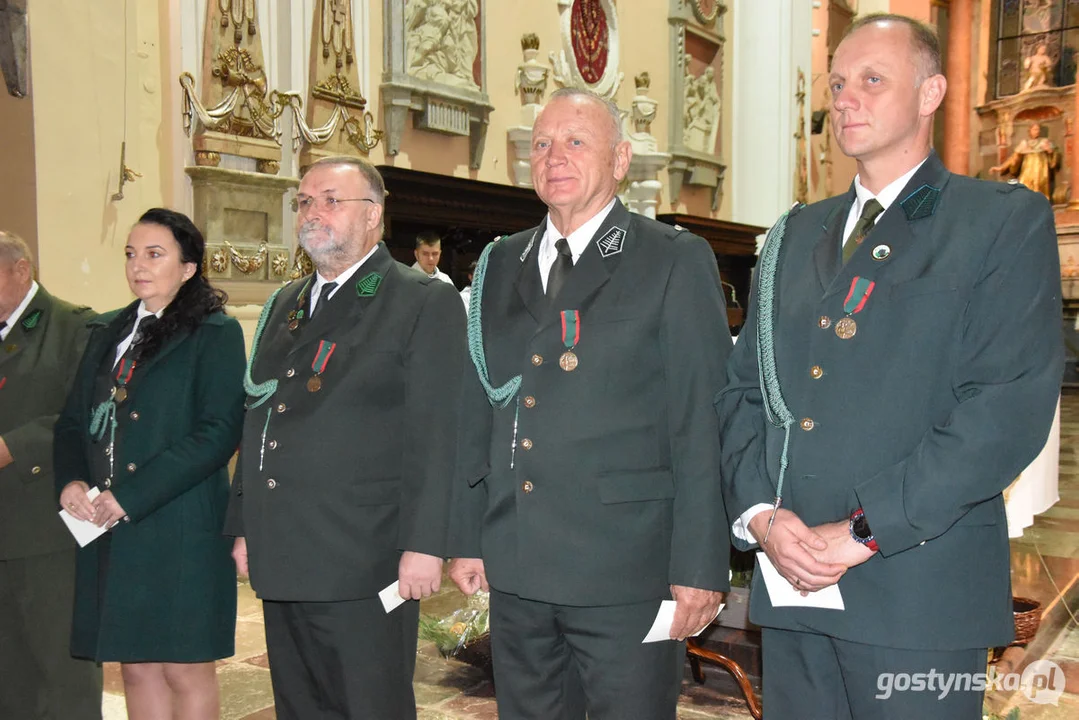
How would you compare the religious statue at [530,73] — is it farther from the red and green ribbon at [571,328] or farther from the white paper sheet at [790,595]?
the white paper sheet at [790,595]

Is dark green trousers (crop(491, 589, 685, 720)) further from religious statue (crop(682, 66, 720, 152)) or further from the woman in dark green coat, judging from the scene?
religious statue (crop(682, 66, 720, 152))

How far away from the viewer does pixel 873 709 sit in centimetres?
167

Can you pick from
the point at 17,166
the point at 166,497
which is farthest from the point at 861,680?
the point at 17,166

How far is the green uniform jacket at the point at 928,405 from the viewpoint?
5.24 ft

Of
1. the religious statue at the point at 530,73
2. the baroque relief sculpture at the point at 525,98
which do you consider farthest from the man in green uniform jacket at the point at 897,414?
the religious statue at the point at 530,73

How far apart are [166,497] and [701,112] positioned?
993 centimetres

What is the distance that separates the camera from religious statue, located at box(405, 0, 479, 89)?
7520 millimetres

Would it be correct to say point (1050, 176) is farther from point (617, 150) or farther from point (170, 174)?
point (617, 150)

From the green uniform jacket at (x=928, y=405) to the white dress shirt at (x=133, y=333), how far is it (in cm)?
158

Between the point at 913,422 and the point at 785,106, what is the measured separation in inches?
450

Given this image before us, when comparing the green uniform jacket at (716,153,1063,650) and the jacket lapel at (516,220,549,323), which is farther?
the jacket lapel at (516,220,549,323)

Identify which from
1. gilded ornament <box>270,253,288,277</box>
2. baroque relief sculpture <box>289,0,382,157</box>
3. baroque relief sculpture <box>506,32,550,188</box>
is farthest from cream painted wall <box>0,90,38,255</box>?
baroque relief sculpture <box>506,32,550,188</box>

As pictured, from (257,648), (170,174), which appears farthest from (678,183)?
(257,648)

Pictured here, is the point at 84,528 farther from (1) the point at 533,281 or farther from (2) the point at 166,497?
(1) the point at 533,281
